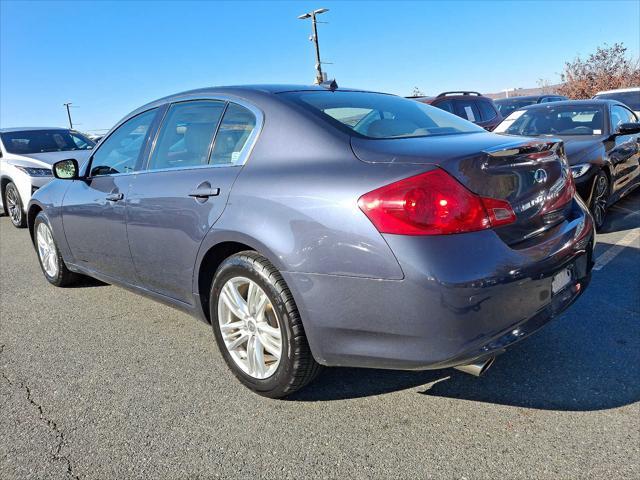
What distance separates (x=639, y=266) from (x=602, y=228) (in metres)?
1.60

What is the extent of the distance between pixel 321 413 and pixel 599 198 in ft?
15.2

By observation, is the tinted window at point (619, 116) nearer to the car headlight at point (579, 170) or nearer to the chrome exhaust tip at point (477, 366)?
the car headlight at point (579, 170)

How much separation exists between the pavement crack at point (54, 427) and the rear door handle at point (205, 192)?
1342 mm

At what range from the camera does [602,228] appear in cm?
590

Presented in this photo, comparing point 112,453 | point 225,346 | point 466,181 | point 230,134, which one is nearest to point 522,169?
point 466,181

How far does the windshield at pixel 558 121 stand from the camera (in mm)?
6461

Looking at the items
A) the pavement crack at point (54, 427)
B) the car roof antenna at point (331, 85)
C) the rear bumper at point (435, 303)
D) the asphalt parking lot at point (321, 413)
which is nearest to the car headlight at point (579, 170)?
the asphalt parking lot at point (321, 413)

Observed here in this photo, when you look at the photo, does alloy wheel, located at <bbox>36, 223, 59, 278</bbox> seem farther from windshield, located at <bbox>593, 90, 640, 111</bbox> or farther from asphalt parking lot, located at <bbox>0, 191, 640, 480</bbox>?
windshield, located at <bbox>593, 90, 640, 111</bbox>

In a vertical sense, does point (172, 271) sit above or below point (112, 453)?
above

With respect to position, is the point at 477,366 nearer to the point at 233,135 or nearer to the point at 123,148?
the point at 233,135

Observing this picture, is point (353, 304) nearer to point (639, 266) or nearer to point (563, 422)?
point (563, 422)

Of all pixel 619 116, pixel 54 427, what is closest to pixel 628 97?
pixel 619 116

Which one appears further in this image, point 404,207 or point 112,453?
point 112,453

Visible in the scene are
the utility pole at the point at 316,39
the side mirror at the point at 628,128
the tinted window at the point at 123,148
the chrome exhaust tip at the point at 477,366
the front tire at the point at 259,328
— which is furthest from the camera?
the utility pole at the point at 316,39
